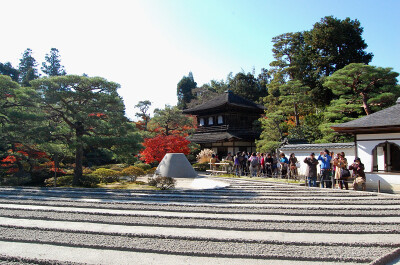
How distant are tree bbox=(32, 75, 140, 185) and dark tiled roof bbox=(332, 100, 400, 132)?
30.6ft

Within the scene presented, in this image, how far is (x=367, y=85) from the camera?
17281mm

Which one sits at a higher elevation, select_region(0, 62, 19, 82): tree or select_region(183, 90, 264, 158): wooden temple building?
select_region(0, 62, 19, 82): tree

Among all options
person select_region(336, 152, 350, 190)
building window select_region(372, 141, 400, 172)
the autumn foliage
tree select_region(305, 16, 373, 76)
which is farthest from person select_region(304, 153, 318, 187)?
tree select_region(305, 16, 373, 76)

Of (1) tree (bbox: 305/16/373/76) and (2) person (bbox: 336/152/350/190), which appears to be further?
(1) tree (bbox: 305/16/373/76)

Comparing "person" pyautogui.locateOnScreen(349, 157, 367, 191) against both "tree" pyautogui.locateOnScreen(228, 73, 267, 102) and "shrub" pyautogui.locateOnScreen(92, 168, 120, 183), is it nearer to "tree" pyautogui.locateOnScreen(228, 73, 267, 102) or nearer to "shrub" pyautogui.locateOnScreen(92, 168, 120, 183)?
"shrub" pyautogui.locateOnScreen(92, 168, 120, 183)

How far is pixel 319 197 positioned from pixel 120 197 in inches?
267

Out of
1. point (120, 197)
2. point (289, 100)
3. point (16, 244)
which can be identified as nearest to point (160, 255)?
point (16, 244)

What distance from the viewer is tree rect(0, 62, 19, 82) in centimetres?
4174

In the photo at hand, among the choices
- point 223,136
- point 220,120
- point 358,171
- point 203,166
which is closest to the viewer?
point 358,171

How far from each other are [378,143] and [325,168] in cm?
257

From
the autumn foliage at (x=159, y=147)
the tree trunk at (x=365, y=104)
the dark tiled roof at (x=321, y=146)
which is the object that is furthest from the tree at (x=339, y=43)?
the autumn foliage at (x=159, y=147)

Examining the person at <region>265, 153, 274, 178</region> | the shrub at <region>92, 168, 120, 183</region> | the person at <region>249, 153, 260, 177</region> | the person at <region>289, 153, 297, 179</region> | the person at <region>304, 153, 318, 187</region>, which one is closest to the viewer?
the person at <region>304, 153, 318, 187</region>

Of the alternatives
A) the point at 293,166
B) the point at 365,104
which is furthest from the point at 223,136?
the point at 293,166

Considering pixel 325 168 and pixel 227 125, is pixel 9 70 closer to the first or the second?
pixel 227 125
